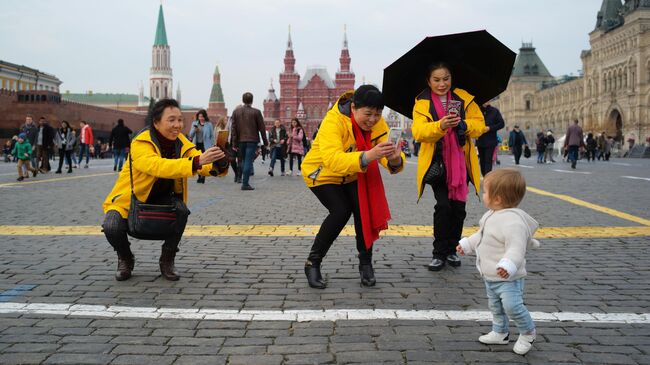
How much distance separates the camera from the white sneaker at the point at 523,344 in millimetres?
2953

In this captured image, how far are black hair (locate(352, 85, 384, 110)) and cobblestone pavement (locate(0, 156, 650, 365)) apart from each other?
130 cm

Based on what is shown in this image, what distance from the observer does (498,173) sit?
3166 millimetres

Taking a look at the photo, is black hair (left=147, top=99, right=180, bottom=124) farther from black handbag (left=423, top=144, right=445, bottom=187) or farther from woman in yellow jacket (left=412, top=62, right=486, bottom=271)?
black handbag (left=423, top=144, right=445, bottom=187)

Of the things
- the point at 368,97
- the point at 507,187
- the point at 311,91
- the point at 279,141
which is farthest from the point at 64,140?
the point at 311,91

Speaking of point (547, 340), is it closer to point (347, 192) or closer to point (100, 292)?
point (347, 192)

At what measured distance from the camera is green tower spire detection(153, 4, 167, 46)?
153m

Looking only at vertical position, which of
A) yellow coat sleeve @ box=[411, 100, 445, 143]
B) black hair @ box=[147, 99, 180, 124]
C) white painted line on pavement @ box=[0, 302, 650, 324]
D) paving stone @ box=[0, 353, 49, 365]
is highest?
black hair @ box=[147, 99, 180, 124]

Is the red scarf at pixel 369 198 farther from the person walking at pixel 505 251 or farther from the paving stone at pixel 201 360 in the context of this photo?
the paving stone at pixel 201 360

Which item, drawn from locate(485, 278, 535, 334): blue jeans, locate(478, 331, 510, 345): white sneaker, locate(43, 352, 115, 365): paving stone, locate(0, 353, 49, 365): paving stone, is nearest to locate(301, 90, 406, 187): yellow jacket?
locate(485, 278, 535, 334): blue jeans

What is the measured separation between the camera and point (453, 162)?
4.82 meters

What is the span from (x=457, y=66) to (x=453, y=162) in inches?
31.9

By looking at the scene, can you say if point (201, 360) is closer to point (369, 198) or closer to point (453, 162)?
point (369, 198)

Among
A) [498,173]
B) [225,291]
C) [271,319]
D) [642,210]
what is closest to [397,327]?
[271,319]

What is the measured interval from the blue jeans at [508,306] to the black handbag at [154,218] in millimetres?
2381
